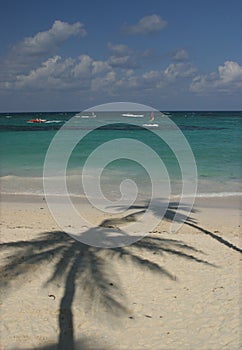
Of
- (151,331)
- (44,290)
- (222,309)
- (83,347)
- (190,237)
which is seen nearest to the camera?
(83,347)

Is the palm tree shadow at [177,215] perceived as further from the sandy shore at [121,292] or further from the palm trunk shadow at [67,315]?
the palm trunk shadow at [67,315]

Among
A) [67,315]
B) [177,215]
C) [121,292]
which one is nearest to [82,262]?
[121,292]

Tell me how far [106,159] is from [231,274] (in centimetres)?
2250

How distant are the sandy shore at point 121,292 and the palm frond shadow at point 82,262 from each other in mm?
18

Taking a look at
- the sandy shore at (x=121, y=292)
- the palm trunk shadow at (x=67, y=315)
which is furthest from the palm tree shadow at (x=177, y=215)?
the palm trunk shadow at (x=67, y=315)

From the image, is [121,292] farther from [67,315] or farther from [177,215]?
[177,215]

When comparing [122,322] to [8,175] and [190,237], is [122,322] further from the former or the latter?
[8,175]

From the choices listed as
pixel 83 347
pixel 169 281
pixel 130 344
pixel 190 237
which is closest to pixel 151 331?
pixel 130 344

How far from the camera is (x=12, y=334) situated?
6078 millimetres

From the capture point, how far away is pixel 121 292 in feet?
24.7

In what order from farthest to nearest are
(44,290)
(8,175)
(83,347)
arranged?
(8,175)
(44,290)
(83,347)

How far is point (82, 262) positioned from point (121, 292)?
4.81 feet

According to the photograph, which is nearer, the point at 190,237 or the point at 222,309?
the point at 222,309

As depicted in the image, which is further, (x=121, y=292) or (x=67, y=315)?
(x=121, y=292)
